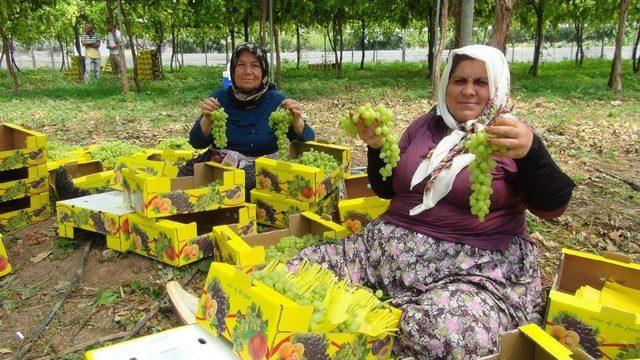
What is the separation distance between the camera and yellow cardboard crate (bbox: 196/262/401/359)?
5.54 ft

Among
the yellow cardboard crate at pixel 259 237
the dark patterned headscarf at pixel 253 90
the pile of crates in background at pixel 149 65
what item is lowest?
the yellow cardboard crate at pixel 259 237

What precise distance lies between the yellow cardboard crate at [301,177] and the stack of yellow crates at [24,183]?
2.02 meters

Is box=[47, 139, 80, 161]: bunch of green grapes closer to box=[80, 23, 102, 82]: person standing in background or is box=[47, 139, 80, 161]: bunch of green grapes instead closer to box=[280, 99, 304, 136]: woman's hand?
box=[280, 99, 304, 136]: woman's hand

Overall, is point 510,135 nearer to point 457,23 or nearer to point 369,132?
point 369,132

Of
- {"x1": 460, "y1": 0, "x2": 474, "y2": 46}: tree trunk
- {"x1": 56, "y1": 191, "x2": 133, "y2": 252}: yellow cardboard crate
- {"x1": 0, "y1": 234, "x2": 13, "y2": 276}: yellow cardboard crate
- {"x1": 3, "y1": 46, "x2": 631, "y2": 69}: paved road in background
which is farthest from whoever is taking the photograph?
{"x1": 3, "y1": 46, "x2": 631, "y2": 69}: paved road in background

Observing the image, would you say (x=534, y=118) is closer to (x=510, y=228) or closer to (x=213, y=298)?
(x=510, y=228)

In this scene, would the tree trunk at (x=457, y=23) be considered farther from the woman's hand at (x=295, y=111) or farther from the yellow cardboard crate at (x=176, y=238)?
the yellow cardboard crate at (x=176, y=238)

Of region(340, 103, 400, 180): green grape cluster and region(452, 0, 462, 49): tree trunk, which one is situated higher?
region(452, 0, 462, 49): tree trunk

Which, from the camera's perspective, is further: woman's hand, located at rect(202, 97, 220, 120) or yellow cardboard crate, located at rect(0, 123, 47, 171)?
yellow cardboard crate, located at rect(0, 123, 47, 171)

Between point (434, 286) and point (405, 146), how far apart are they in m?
0.86

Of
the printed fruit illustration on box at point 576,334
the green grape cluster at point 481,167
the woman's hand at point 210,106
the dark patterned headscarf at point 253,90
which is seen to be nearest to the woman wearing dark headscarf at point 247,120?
the dark patterned headscarf at point 253,90

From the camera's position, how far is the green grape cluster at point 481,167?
2.03 meters

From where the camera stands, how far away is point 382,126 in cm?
241

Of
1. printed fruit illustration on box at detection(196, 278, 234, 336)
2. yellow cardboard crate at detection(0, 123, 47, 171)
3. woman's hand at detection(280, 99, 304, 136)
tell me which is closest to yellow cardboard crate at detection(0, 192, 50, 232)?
yellow cardboard crate at detection(0, 123, 47, 171)
